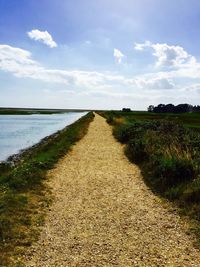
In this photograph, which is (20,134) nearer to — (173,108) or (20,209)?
(20,209)

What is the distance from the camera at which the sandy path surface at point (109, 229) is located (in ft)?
25.7

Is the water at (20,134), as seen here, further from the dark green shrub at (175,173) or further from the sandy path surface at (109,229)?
the dark green shrub at (175,173)

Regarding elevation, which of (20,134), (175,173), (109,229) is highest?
(175,173)

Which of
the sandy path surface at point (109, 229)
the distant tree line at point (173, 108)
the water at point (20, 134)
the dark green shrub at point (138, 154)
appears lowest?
the water at point (20, 134)

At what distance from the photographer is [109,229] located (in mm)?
9648

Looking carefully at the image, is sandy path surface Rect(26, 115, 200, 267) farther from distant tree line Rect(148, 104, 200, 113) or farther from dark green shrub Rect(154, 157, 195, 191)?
distant tree line Rect(148, 104, 200, 113)

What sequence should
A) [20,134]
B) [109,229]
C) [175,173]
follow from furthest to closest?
[20,134] → [175,173] → [109,229]

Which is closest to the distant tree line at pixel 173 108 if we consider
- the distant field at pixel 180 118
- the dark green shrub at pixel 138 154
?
the distant field at pixel 180 118

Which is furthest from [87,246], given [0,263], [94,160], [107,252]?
[94,160]

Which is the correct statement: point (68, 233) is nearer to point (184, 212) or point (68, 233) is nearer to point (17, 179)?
point (184, 212)

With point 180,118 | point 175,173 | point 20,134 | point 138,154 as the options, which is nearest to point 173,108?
point 180,118

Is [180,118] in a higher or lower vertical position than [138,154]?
higher

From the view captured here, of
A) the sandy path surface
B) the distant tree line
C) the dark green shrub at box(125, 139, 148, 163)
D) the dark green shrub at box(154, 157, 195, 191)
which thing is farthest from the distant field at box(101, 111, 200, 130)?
the distant tree line

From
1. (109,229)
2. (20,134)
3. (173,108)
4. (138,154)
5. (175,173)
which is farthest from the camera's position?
(173,108)
